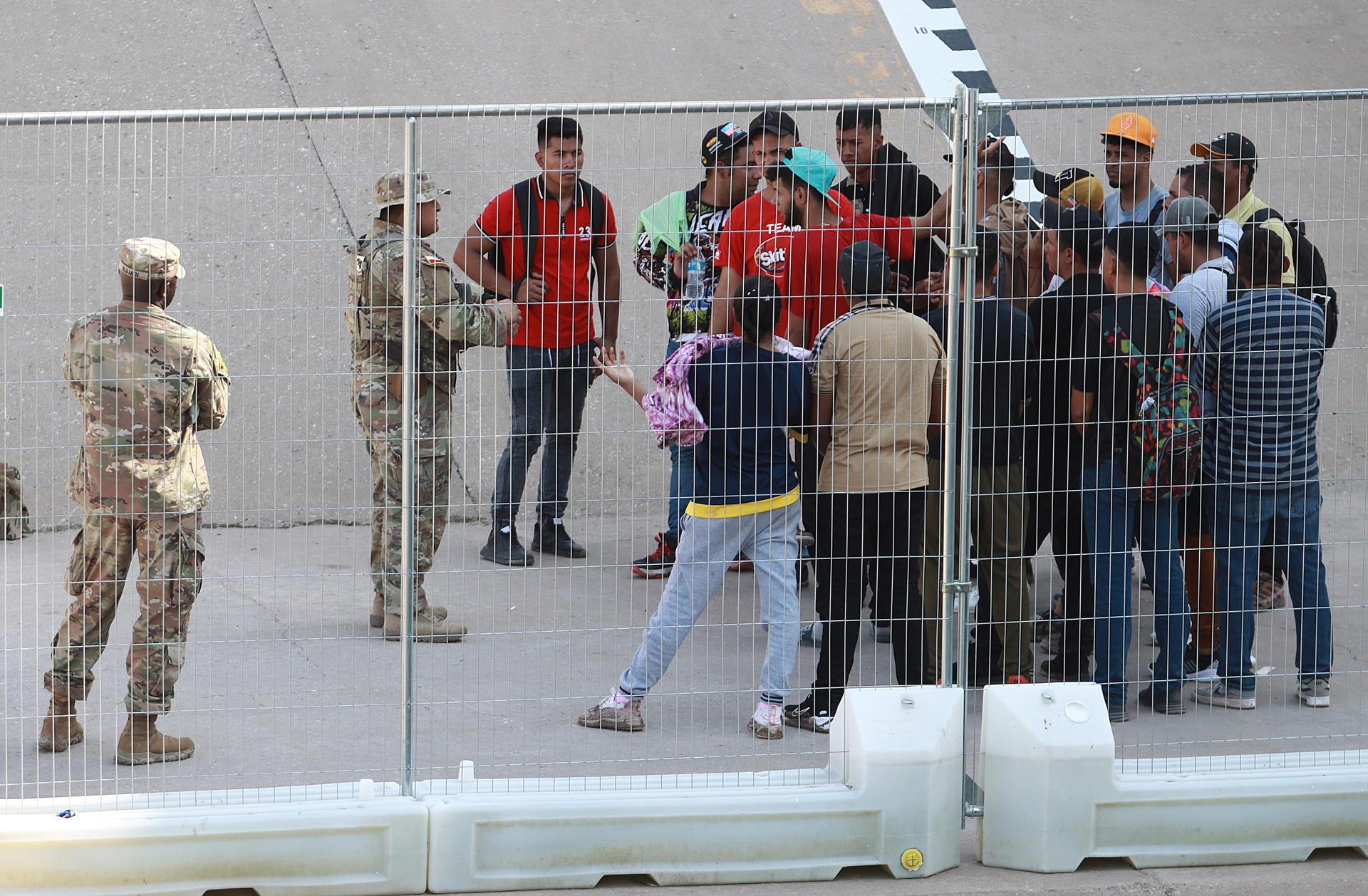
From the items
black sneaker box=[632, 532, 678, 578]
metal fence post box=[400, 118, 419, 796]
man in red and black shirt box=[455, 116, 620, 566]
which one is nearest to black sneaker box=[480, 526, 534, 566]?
man in red and black shirt box=[455, 116, 620, 566]

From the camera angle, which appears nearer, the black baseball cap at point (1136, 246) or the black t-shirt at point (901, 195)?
the black baseball cap at point (1136, 246)

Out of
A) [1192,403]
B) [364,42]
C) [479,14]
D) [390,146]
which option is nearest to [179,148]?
A: [390,146]

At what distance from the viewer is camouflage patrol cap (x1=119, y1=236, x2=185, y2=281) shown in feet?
15.0

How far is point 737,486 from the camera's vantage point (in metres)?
4.94

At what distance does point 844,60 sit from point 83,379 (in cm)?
828

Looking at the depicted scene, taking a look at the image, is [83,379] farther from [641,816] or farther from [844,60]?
[844,60]

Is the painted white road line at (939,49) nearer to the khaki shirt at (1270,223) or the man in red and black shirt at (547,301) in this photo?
the khaki shirt at (1270,223)

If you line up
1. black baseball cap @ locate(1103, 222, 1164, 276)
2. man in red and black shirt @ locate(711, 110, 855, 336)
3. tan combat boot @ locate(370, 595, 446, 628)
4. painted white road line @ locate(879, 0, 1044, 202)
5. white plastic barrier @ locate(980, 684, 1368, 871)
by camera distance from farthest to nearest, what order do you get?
painted white road line @ locate(879, 0, 1044, 202)
tan combat boot @ locate(370, 595, 446, 628)
man in red and black shirt @ locate(711, 110, 855, 336)
black baseball cap @ locate(1103, 222, 1164, 276)
white plastic barrier @ locate(980, 684, 1368, 871)

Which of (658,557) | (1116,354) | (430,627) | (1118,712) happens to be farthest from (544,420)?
(1118,712)

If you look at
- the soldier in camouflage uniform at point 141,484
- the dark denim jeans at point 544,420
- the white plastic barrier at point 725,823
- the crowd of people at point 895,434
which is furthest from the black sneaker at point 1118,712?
the soldier in camouflage uniform at point 141,484

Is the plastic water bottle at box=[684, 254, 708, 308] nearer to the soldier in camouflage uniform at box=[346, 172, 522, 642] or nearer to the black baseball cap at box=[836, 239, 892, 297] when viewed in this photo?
the soldier in camouflage uniform at box=[346, 172, 522, 642]

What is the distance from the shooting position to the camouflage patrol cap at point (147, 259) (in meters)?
4.57

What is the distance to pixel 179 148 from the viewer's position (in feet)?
30.7

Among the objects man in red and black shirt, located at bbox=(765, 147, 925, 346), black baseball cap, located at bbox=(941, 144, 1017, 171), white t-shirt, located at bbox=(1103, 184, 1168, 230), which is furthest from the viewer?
white t-shirt, located at bbox=(1103, 184, 1168, 230)
